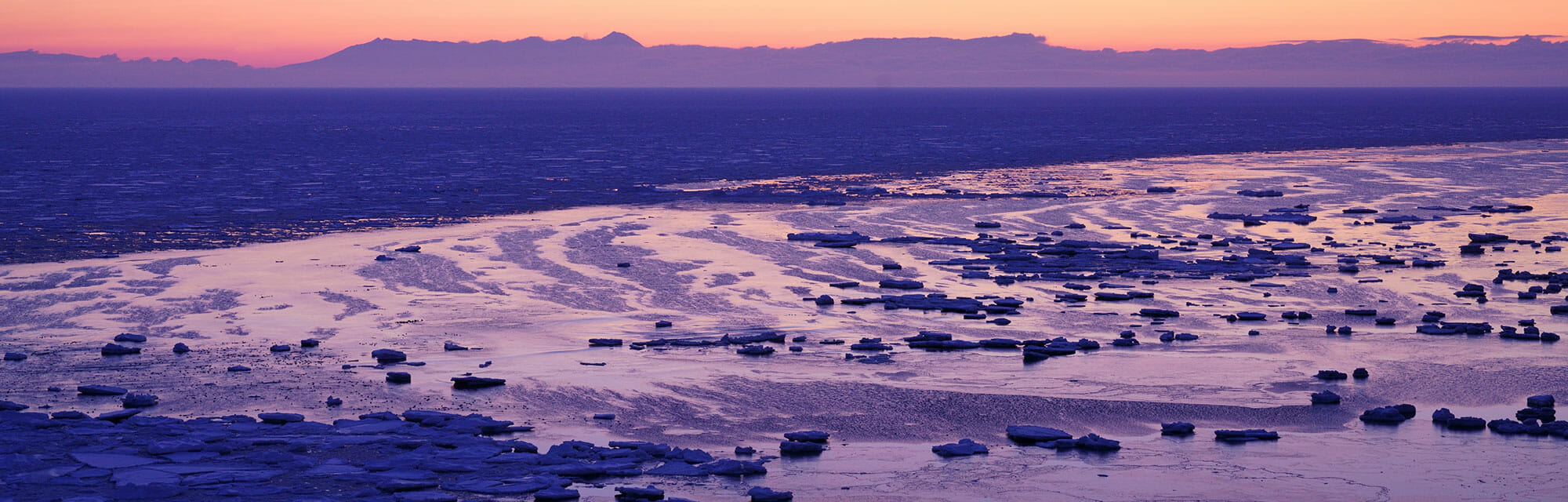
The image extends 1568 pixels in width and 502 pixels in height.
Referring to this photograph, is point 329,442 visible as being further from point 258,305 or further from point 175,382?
point 258,305

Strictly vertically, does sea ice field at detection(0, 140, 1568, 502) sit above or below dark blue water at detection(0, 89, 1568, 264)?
above

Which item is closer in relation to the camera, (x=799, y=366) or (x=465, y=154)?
(x=799, y=366)

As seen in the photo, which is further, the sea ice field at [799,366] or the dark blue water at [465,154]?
the dark blue water at [465,154]

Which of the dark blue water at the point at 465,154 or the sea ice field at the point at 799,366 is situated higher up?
the sea ice field at the point at 799,366

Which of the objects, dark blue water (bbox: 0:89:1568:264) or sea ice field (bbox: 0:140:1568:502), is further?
dark blue water (bbox: 0:89:1568:264)

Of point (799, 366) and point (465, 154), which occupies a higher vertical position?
point (799, 366)
